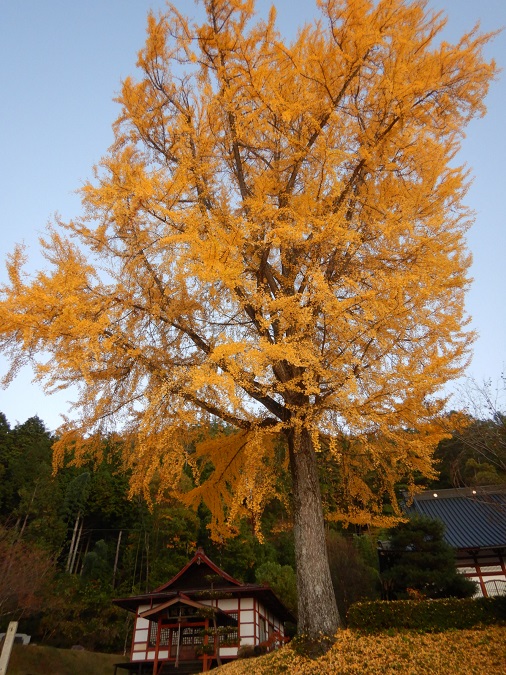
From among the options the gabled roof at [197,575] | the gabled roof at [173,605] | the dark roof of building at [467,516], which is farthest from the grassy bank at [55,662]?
the dark roof of building at [467,516]

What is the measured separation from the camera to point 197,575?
43.6ft

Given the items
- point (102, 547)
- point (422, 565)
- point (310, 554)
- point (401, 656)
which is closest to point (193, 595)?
point (422, 565)

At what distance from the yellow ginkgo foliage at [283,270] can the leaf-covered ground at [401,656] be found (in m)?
0.36

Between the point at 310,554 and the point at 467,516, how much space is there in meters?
9.71

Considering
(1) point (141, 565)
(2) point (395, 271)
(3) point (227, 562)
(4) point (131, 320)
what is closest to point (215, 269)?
(4) point (131, 320)

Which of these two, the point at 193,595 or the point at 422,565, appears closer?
the point at 422,565

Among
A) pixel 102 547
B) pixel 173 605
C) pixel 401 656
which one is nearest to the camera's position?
pixel 401 656

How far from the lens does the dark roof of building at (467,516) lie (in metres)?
11.0

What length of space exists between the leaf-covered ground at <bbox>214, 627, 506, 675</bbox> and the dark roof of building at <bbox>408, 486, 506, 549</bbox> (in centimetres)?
469

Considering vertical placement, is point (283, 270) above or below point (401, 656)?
above

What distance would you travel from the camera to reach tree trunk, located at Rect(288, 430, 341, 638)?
17.4ft

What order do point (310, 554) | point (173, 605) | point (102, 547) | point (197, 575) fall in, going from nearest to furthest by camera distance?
point (310, 554), point (173, 605), point (197, 575), point (102, 547)

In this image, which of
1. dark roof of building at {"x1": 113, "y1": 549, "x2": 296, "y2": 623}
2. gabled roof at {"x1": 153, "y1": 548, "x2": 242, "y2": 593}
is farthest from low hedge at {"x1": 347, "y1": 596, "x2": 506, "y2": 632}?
gabled roof at {"x1": 153, "y1": 548, "x2": 242, "y2": 593}

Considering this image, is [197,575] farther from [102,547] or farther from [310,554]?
[102,547]
